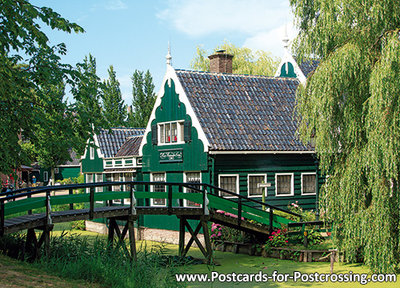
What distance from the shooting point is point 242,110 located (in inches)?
952

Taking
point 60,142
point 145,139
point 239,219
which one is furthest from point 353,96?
point 145,139

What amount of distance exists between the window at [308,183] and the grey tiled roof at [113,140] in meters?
11.6

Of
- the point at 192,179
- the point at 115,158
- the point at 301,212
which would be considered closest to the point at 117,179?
the point at 115,158

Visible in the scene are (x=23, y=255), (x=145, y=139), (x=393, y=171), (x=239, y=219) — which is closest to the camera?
(x=23, y=255)

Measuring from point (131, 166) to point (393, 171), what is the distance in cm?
1584

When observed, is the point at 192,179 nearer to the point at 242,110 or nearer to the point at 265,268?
the point at 242,110

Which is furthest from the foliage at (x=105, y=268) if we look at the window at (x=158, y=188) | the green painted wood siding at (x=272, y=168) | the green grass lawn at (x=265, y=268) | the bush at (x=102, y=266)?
the window at (x=158, y=188)

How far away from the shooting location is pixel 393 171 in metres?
14.3

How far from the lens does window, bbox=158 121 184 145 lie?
2398cm

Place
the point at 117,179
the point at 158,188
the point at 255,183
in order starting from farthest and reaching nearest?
1. the point at 117,179
2. the point at 158,188
3. the point at 255,183

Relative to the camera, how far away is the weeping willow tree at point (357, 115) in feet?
46.9

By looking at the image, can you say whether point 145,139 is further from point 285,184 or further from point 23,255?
point 23,255

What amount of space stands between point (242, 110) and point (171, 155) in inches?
152

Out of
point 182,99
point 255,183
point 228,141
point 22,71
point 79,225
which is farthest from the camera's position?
point 79,225
